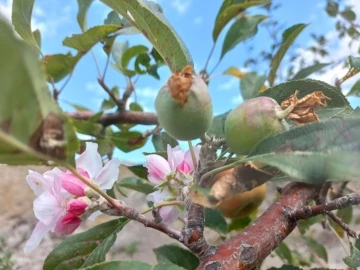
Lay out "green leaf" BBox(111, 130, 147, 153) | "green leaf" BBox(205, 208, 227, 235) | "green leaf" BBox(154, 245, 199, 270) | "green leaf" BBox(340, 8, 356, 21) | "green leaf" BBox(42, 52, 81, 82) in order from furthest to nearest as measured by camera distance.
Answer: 1. "green leaf" BBox(340, 8, 356, 21)
2. "green leaf" BBox(111, 130, 147, 153)
3. "green leaf" BBox(42, 52, 81, 82)
4. "green leaf" BBox(205, 208, 227, 235)
5. "green leaf" BBox(154, 245, 199, 270)

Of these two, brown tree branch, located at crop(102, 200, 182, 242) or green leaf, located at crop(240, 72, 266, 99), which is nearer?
brown tree branch, located at crop(102, 200, 182, 242)

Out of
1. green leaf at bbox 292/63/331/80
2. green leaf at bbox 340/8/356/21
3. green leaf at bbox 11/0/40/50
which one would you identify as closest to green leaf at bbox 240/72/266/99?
green leaf at bbox 292/63/331/80

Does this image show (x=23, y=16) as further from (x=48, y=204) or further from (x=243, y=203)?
(x=243, y=203)

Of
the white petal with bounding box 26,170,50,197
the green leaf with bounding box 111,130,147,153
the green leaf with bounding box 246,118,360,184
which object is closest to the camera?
the green leaf with bounding box 246,118,360,184

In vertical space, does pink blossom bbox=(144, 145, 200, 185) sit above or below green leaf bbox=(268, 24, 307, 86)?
below

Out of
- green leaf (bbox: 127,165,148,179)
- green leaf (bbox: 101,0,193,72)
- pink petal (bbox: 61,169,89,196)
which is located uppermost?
green leaf (bbox: 101,0,193,72)

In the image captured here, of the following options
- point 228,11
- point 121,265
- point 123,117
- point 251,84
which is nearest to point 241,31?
point 251,84

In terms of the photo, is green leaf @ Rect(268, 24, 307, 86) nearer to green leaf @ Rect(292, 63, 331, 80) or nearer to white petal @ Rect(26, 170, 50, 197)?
green leaf @ Rect(292, 63, 331, 80)
